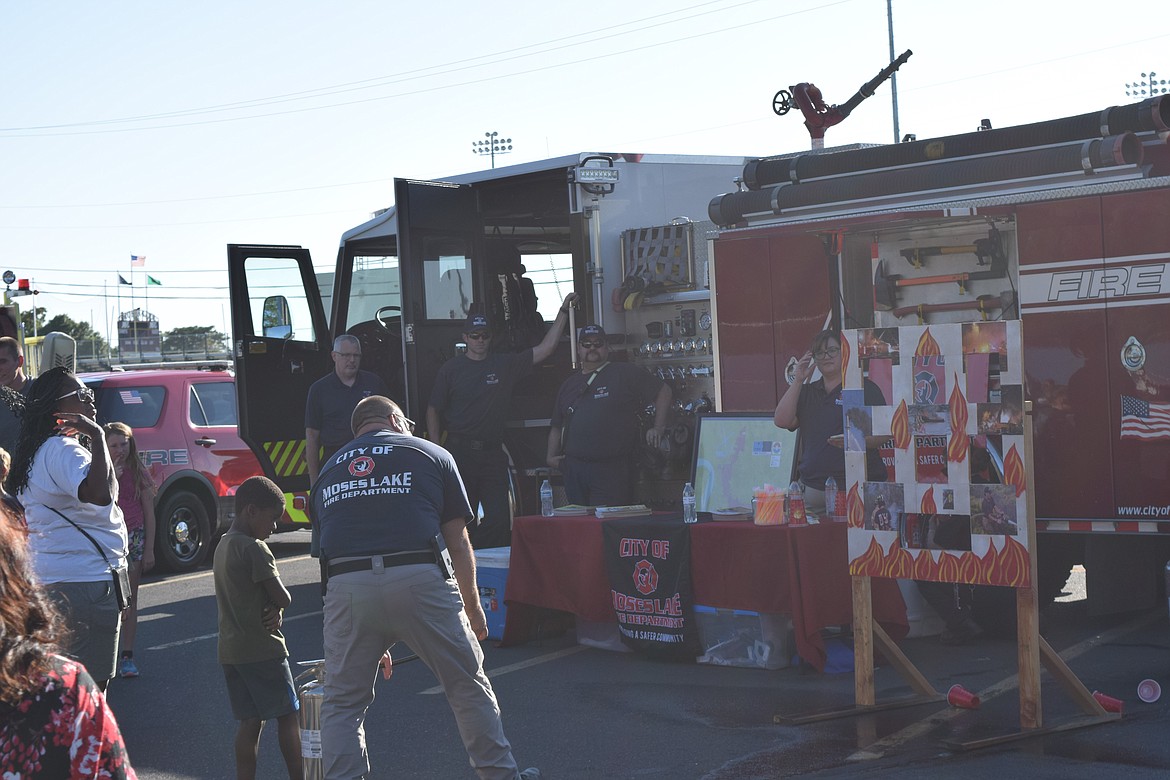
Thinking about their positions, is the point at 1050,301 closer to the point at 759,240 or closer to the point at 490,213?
the point at 759,240

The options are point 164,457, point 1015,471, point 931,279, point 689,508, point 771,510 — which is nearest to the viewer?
point 1015,471

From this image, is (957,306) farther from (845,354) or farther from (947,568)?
(947,568)

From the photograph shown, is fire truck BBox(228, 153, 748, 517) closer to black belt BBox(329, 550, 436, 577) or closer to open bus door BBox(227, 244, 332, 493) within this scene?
open bus door BBox(227, 244, 332, 493)

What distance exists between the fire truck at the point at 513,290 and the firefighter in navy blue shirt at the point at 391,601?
461cm

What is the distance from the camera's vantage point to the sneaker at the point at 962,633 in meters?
8.09

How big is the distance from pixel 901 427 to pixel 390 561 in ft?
9.10

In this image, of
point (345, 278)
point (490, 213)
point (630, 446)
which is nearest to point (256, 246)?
point (345, 278)

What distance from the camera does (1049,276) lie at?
763 centimetres

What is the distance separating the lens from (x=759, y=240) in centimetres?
902

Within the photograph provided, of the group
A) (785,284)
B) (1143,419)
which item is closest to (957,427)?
(1143,419)

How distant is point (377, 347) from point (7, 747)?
10735 millimetres

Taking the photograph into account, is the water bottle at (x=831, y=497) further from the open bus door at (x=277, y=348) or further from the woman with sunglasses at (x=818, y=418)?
the open bus door at (x=277, y=348)

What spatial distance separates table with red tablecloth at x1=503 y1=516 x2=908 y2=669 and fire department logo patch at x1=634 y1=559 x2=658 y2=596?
0.26m

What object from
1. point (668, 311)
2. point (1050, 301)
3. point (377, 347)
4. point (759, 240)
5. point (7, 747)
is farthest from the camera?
point (377, 347)
